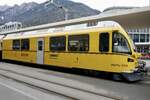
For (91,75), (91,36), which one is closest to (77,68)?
(91,75)

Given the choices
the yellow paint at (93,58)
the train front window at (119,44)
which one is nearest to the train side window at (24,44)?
the yellow paint at (93,58)

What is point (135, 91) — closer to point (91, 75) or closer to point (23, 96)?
point (23, 96)

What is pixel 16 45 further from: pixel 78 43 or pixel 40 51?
pixel 78 43

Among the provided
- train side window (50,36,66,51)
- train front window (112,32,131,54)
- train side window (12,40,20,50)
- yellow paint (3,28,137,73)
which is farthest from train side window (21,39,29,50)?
train front window (112,32,131,54)

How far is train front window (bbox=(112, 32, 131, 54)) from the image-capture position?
19.6m

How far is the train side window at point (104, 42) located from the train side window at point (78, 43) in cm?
152

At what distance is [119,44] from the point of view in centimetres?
1961

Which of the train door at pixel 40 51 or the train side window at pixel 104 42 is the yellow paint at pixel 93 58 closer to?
the train side window at pixel 104 42

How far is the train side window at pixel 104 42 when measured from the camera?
20.0 meters

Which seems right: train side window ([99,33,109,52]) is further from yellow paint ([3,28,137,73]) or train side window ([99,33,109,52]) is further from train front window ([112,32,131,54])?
train front window ([112,32,131,54])

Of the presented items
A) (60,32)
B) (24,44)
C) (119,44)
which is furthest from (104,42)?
(24,44)

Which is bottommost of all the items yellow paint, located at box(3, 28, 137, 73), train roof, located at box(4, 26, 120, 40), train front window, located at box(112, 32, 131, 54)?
yellow paint, located at box(3, 28, 137, 73)

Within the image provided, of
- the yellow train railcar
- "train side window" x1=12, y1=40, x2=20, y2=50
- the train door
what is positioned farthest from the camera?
"train side window" x1=12, y1=40, x2=20, y2=50

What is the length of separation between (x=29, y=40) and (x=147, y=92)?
1738cm
